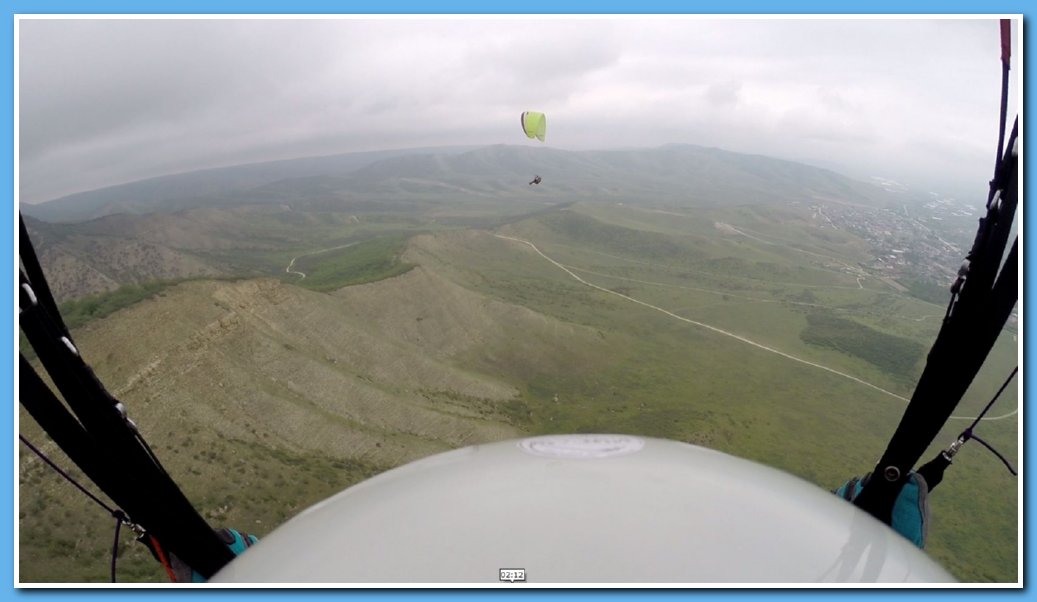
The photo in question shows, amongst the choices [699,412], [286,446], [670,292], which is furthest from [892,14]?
[670,292]

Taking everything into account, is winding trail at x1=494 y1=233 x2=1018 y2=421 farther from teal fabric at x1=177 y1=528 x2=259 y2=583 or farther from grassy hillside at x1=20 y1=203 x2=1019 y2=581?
teal fabric at x1=177 y1=528 x2=259 y2=583

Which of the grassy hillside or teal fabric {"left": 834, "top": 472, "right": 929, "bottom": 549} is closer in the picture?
teal fabric {"left": 834, "top": 472, "right": 929, "bottom": 549}

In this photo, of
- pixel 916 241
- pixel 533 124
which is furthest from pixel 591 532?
pixel 916 241

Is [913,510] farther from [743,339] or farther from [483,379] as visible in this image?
[743,339]

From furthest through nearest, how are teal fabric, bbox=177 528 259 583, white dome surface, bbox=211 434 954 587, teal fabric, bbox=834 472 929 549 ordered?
teal fabric, bbox=177 528 259 583 < teal fabric, bbox=834 472 929 549 < white dome surface, bbox=211 434 954 587

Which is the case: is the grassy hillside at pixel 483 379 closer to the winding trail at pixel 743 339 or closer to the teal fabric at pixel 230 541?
the winding trail at pixel 743 339

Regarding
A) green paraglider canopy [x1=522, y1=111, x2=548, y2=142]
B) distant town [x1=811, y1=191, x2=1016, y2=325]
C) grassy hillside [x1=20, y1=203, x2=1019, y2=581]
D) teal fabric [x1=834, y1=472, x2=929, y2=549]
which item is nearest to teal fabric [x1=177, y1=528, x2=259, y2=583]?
teal fabric [x1=834, y1=472, x2=929, y2=549]
